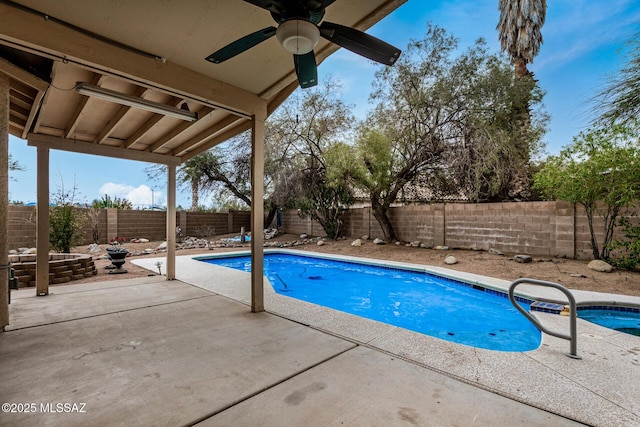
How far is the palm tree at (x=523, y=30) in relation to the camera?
9234 mm

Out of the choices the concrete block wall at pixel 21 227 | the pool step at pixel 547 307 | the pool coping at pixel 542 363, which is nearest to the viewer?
the pool coping at pixel 542 363

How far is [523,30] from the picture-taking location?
30.7ft

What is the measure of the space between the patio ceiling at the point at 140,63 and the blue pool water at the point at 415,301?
374 centimetres

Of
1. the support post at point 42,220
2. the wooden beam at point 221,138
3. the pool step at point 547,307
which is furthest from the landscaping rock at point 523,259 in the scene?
the support post at point 42,220

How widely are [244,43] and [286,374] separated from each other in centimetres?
241

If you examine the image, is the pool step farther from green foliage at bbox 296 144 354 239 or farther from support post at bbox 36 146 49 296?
green foliage at bbox 296 144 354 239

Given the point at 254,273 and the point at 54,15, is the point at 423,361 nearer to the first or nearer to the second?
the point at 254,273

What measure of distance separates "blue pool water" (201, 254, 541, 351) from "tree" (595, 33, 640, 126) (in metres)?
2.93

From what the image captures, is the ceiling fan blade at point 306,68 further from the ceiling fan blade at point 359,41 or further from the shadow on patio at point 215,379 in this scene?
the shadow on patio at point 215,379

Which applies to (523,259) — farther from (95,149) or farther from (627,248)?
(95,149)

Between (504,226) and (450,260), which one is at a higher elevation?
(504,226)

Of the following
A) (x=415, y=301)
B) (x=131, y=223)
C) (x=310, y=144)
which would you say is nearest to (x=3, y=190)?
(x=415, y=301)

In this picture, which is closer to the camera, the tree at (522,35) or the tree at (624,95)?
the tree at (624,95)

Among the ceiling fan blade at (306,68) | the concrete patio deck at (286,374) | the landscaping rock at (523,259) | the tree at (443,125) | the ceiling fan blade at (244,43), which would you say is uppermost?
the tree at (443,125)
